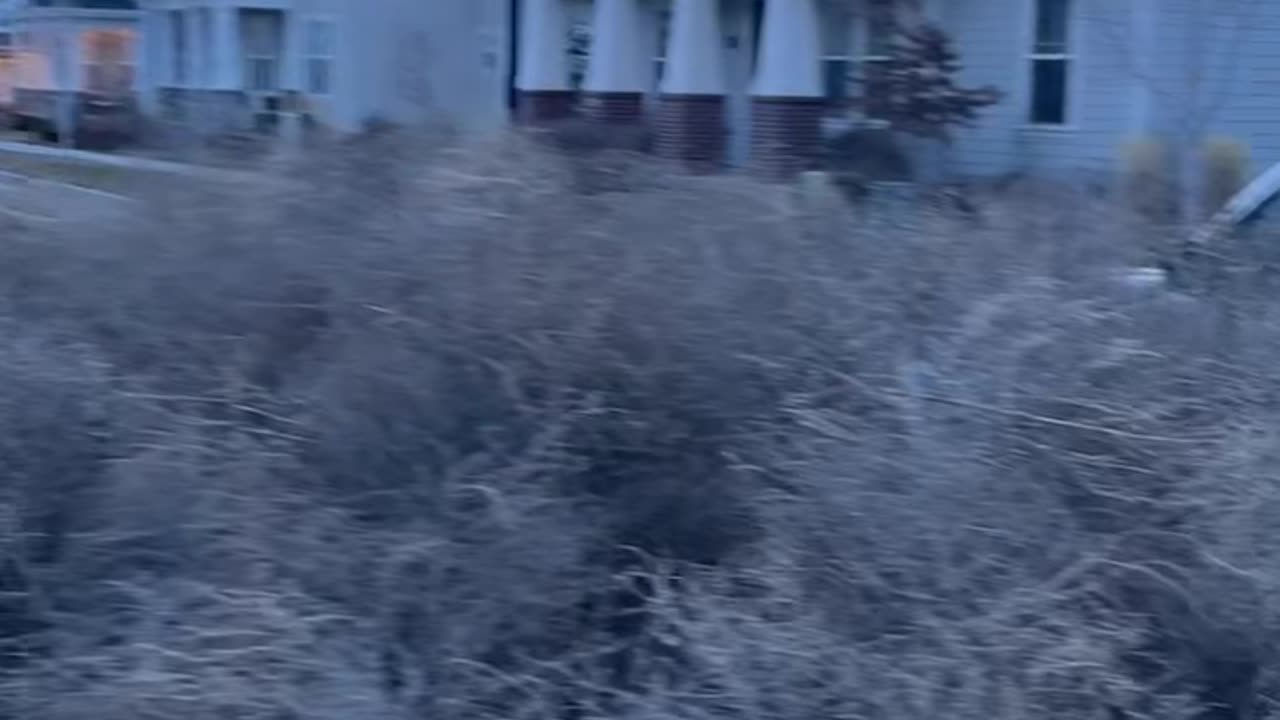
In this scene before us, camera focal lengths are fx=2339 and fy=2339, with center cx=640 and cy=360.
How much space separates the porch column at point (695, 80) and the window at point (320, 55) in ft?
21.6

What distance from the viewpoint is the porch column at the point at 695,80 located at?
26359 mm

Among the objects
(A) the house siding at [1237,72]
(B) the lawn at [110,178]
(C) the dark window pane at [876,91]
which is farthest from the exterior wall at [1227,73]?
(B) the lawn at [110,178]

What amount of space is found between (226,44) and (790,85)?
12.0 meters

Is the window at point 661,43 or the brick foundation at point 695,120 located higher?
the window at point 661,43

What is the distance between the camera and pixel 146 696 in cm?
533

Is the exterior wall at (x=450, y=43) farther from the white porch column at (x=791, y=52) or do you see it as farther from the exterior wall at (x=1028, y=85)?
the exterior wall at (x=1028, y=85)

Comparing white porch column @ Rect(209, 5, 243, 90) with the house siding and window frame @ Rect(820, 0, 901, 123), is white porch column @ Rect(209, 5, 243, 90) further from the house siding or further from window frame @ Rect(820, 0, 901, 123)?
the house siding

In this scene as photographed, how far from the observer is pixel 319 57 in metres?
32.2

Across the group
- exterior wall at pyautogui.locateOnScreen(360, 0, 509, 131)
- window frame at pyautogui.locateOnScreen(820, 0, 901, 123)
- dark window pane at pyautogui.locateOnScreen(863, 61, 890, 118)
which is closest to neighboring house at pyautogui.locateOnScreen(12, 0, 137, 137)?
exterior wall at pyautogui.locateOnScreen(360, 0, 509, 131)

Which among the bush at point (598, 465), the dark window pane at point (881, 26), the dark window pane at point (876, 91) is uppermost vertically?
the dark window pane at point (881, 26)

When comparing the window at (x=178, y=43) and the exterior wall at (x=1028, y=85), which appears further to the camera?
the window at (x=178, y=43)

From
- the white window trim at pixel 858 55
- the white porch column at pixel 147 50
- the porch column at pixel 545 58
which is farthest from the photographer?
the white porch column at pixel 147 50

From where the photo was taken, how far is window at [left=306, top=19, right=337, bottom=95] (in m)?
31.6

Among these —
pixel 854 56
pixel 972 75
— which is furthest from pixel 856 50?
pixel 972 75
